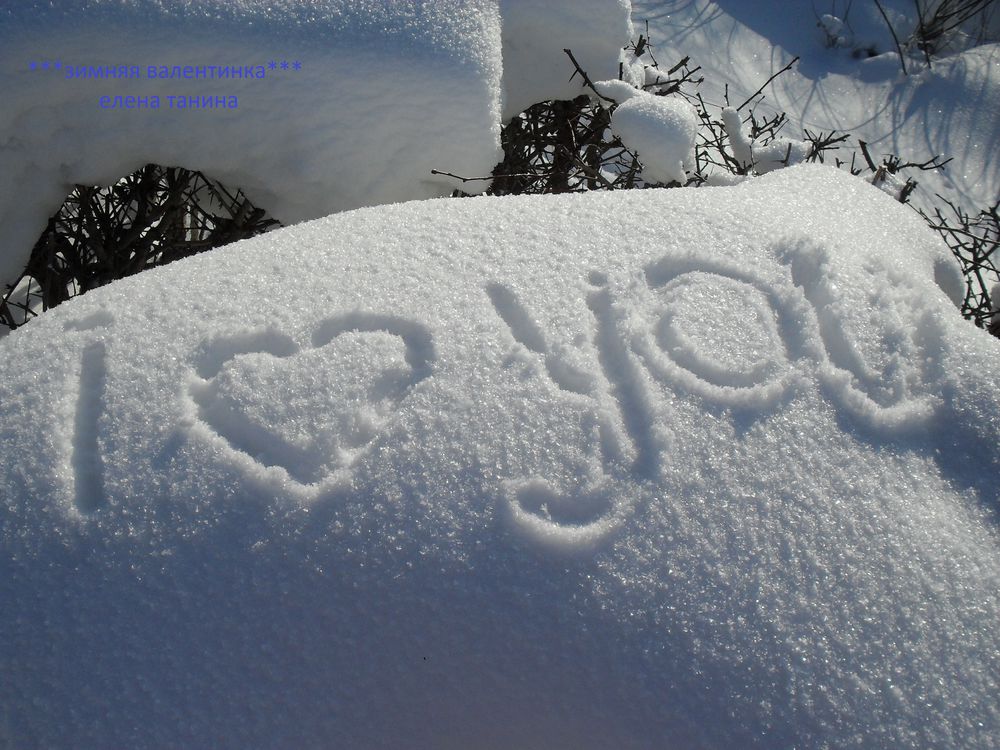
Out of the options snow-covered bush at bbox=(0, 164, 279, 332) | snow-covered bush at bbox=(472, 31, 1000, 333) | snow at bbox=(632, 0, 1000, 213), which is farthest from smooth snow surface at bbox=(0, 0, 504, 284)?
snow at bbox=(632, 0, 1000, 213)

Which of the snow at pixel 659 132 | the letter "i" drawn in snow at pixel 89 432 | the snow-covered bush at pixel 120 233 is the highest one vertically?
the snow at pixel 659 132

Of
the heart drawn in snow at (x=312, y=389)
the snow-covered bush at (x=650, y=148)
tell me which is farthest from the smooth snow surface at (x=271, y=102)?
the heart drawn in snow at (x=312, y=389)

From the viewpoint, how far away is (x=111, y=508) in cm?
96

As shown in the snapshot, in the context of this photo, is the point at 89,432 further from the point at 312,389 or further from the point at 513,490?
the point at 513,490

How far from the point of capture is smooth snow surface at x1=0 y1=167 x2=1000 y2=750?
0.90 m

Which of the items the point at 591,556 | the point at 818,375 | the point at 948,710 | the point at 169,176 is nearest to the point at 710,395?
the point at 818,375

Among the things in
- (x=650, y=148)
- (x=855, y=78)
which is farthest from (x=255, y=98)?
(x=855, y=78)

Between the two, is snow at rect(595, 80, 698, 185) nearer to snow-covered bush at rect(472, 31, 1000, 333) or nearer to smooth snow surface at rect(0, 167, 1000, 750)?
snow-covered bush at rect(472, 31, 1000, 333)

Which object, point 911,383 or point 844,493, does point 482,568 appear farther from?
point 911,383

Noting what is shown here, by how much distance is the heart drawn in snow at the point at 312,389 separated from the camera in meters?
0.99

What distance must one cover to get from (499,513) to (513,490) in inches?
1.3

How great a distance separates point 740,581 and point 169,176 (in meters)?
1.80

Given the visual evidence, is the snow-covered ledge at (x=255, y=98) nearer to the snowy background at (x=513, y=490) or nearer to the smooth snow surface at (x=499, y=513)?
the snowy background at (x=513, y=490)

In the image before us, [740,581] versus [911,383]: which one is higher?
[911,383]
